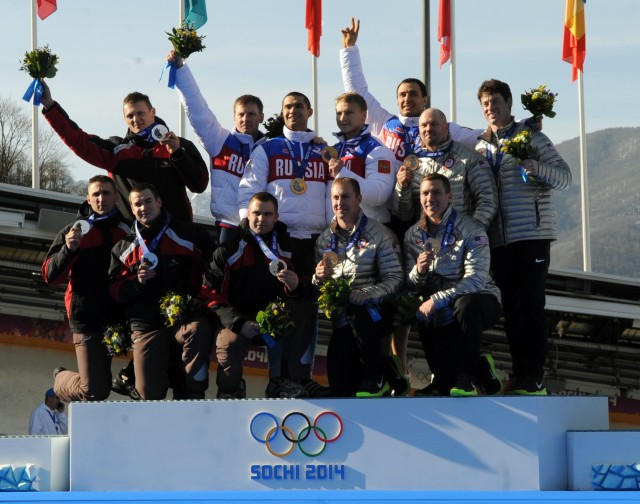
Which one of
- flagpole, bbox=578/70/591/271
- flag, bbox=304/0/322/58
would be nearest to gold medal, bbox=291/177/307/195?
flag, bbox=304/0/322/58

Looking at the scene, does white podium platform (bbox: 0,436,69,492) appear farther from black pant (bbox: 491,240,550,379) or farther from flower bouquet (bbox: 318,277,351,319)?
black pant (bbox: 491,240,550,379)

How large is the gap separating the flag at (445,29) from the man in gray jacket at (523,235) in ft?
38.7

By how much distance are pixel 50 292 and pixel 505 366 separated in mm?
6170

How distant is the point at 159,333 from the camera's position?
8.49 metres

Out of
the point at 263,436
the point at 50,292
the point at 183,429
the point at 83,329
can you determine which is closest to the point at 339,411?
the point at 263,436

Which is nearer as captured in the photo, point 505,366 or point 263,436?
point 263,436

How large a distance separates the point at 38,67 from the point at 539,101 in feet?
11.6

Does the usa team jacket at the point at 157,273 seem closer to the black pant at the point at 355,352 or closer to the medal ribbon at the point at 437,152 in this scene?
the black pant at the point at 355,352

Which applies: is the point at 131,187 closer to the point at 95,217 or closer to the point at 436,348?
the point at 95,217

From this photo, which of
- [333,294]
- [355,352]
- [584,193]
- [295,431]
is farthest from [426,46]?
[295,431]

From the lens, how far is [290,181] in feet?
29.1

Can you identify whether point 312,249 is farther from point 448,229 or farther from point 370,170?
point 448,229

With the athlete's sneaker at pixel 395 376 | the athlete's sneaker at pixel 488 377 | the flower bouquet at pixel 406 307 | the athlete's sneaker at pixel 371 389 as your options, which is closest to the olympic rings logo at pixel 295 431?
the athlete's sneaker at pixel 371 389

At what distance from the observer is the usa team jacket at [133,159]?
30.0 feet
